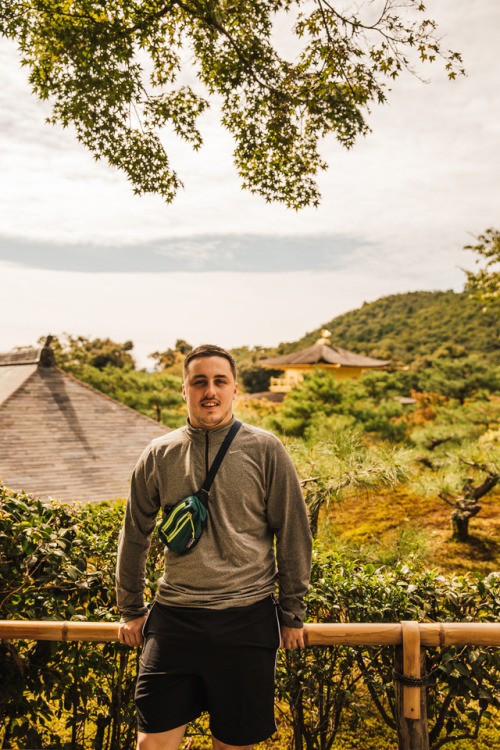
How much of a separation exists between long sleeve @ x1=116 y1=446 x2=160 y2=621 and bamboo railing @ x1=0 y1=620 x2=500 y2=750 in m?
0.12

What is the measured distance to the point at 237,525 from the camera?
131cm

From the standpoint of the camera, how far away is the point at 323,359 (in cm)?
2309

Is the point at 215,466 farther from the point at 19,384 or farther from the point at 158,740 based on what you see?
the point at 19,384

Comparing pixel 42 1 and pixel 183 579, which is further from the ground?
pixel 42 1

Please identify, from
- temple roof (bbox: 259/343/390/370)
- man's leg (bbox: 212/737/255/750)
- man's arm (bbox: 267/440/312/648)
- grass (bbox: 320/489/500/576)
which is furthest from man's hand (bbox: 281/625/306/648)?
temple roof (bbox: 259/343/390/370)

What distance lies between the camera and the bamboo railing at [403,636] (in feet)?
4.52

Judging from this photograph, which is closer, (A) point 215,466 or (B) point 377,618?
(A) point 215,466

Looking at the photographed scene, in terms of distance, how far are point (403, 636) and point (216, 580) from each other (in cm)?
62

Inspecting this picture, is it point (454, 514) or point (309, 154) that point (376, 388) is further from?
point (309, 154)

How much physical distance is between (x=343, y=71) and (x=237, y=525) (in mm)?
4031

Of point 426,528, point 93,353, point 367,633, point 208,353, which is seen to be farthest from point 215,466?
point 93,353

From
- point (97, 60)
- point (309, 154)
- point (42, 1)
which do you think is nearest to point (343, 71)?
point (309, 154)

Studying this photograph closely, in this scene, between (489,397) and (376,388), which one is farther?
(376,388)

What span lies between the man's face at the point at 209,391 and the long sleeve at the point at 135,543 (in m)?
0.20
